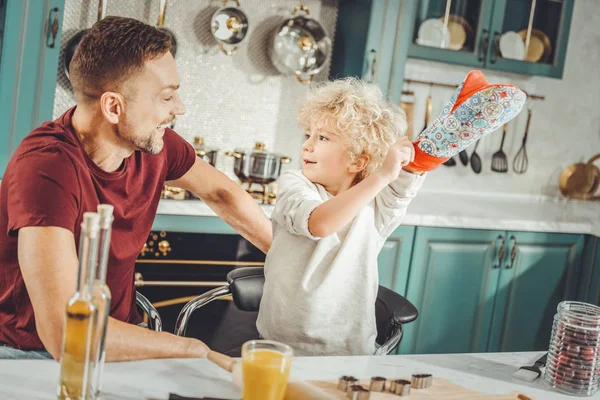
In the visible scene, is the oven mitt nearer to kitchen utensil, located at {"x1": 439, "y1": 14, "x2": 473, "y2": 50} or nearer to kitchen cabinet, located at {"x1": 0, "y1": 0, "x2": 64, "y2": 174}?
kitchen cabinet, located at {"x1": 0, "y1": 0, "x2": 64, "y2": 174}

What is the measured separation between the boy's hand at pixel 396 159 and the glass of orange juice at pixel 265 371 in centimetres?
62

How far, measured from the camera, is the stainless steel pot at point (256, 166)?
306cm

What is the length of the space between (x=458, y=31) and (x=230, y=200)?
5.97ft

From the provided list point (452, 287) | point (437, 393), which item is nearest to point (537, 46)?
point (452, 287)

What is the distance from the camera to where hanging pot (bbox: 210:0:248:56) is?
323 centimetres

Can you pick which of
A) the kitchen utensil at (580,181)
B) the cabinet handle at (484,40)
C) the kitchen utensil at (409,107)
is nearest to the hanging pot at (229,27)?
the kitchen utensil at (409,107)

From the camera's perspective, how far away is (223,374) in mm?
1239

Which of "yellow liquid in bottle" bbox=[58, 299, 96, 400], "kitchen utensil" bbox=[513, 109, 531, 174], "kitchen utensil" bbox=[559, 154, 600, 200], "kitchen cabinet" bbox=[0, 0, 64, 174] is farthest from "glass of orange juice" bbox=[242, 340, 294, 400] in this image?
"kitchen utensil" bbox=[559, 154, 600, 200]

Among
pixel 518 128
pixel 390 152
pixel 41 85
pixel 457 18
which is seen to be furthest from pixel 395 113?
pixel 518 128

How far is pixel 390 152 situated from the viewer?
5.17 feet

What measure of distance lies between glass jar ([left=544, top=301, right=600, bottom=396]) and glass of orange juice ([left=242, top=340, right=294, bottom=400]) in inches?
21.8

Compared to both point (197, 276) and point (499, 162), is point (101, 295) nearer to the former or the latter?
point (197, 276)

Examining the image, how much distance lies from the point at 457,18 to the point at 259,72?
35.9 inches

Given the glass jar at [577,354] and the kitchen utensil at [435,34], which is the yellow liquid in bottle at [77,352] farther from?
the kitchen utensil at [435,34]
